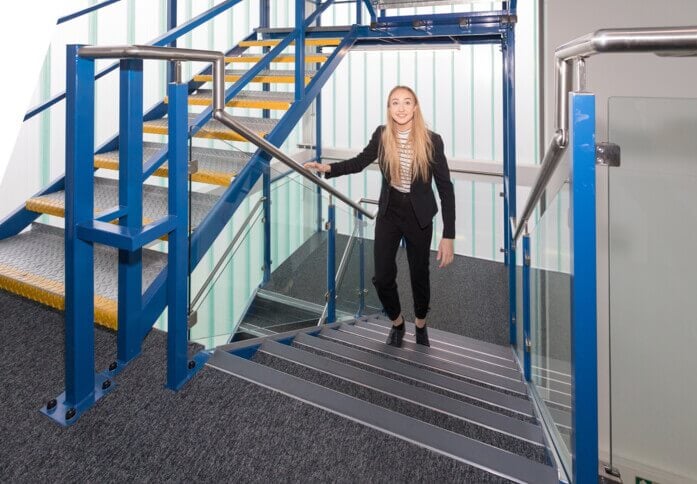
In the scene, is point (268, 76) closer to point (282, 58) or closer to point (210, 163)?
point (282, 58)

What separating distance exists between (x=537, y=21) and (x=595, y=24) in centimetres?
106

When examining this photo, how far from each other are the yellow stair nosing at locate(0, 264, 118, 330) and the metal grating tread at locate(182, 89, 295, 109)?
1.62 metres

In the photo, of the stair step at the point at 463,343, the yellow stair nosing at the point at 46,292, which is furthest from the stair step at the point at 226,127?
the stair step at the point at 463,343

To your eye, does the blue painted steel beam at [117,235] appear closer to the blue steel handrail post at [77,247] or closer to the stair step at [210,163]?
the blue steel handrail post at [77,247]

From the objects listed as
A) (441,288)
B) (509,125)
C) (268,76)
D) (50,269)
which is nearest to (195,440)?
(50,269)

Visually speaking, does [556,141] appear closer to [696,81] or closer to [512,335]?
[512,335]

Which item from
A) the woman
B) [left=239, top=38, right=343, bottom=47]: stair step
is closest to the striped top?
the woman

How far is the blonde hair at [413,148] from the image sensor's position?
8.93 feet

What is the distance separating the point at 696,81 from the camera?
12.0 ft

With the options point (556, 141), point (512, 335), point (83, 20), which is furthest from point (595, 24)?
point (83, 20)

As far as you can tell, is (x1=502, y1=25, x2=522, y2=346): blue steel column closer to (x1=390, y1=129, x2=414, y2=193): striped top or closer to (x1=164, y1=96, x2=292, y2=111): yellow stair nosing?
(x1=390, y1=129, x2=414, y2=193): striped top

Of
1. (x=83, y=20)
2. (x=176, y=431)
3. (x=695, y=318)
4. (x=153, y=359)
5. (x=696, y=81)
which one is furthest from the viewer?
(x=83, y=20)

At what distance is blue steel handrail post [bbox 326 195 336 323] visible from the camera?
3.32 metres

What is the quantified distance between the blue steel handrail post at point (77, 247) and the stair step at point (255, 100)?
179cm
